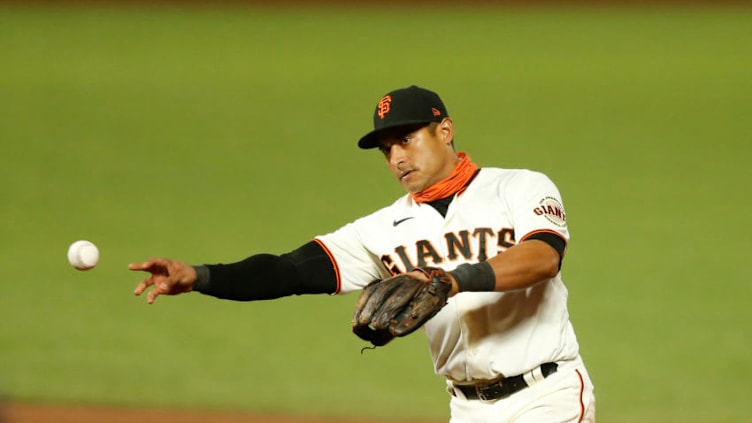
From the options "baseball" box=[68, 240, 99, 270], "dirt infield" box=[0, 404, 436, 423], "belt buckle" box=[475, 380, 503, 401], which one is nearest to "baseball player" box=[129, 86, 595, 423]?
"belt buckle" box=[475, 380, 503, 401]

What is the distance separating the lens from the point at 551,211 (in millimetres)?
4059

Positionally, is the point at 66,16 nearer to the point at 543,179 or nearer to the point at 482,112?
the point at 482,112

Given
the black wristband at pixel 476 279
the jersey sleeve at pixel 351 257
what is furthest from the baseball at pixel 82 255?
the black wristband at pixel 476 279

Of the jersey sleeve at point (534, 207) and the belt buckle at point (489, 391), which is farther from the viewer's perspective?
the belt buckle at point (489, 391)

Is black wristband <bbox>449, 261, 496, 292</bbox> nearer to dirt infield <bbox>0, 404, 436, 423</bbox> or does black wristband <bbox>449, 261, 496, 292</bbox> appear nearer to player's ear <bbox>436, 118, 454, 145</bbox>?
player's ear <bbox>436, 118, 454, 145</bbox>

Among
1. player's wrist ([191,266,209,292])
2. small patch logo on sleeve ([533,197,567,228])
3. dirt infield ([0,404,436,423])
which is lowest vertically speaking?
dirt infield ([0,404,436,423])

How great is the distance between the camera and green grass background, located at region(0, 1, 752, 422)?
889 centimetres

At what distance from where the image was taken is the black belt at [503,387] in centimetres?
425

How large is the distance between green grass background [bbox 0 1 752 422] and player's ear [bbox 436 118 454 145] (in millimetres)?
3980

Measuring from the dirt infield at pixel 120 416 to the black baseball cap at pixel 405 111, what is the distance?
13.2 ft

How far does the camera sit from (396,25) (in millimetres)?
18609

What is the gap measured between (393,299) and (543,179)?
100cm

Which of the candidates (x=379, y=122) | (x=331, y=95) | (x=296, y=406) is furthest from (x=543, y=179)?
(x=331, y=95)

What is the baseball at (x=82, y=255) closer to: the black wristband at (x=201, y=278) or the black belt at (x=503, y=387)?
the black wristband at (x=201, y=278)
